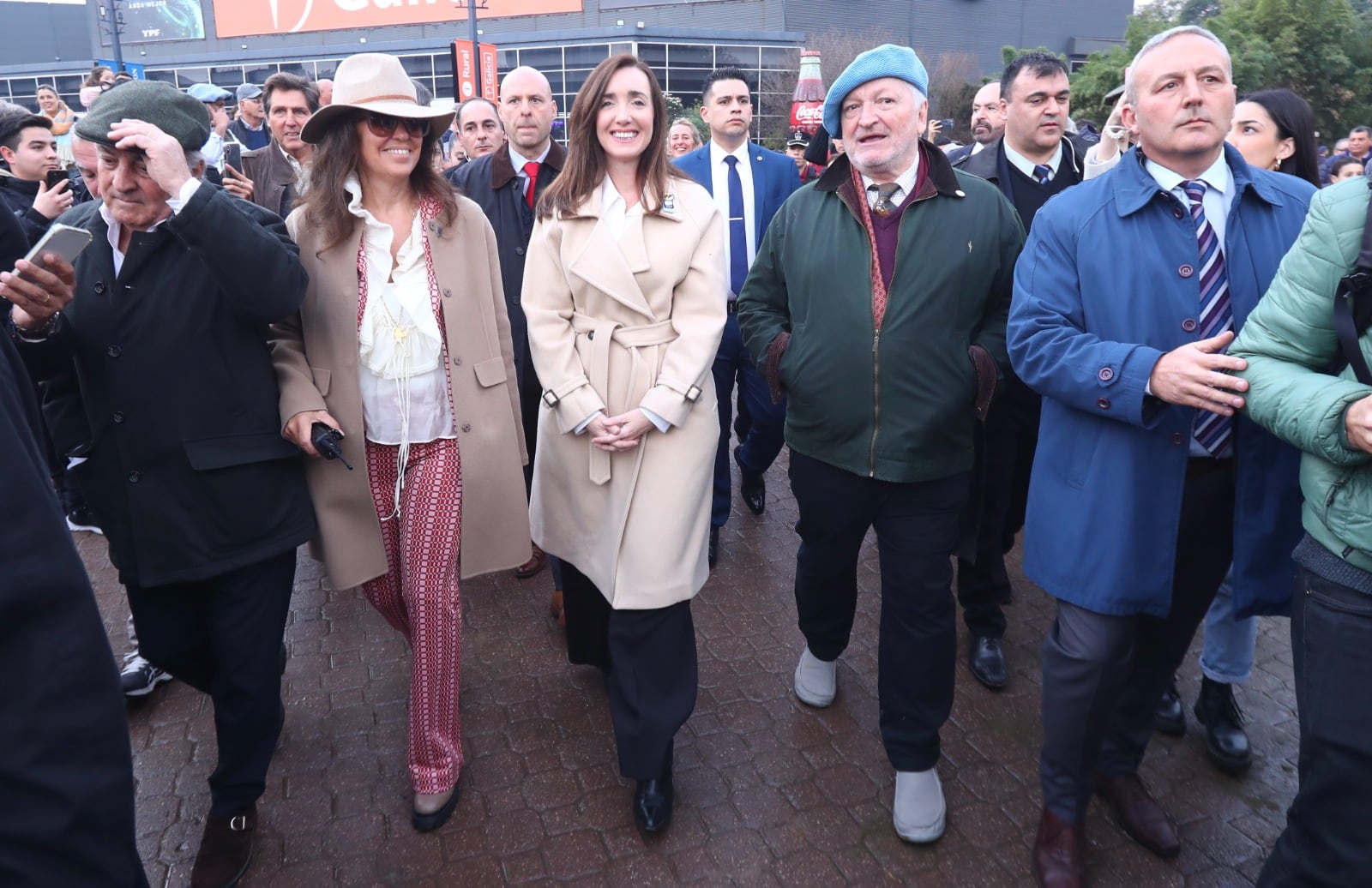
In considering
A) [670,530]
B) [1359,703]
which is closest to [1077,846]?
[1359,703]

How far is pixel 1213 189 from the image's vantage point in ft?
8.87

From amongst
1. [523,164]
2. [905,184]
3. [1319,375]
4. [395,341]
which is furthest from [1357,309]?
[523,164]

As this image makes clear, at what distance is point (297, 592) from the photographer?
4.98 meters

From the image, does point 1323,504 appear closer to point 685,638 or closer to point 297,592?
point 685,638

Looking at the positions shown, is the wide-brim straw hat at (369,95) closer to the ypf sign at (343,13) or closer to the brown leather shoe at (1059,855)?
the brown leather shoe at (1059,855)

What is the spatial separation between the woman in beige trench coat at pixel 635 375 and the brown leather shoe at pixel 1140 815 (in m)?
1.41

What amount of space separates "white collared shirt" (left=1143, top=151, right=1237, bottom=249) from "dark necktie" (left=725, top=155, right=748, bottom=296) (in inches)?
110

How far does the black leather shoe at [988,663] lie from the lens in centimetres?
390

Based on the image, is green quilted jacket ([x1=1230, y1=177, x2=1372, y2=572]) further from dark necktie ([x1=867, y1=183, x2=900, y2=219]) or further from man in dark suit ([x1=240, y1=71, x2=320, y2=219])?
man in dark suit ([x1=240, y1=71, x2=320, y2=219])

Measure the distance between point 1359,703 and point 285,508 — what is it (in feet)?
9.27

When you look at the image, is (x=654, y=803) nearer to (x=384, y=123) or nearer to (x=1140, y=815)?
(x=1140, y=815)

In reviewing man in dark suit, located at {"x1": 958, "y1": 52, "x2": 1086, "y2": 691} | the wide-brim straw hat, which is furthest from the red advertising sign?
the wide-brim straw hat

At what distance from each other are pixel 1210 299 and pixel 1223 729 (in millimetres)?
1705

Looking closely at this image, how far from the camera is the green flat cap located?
8.12 feet
